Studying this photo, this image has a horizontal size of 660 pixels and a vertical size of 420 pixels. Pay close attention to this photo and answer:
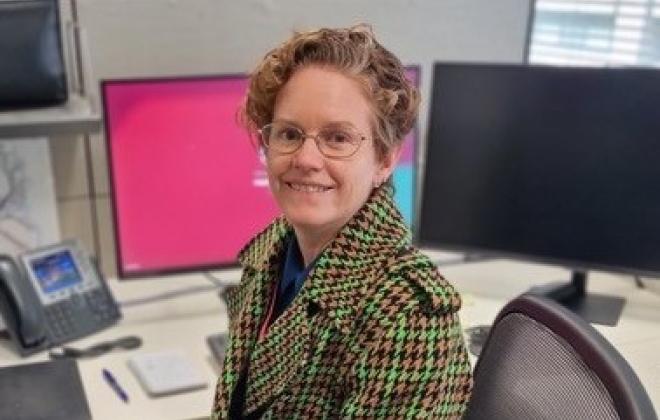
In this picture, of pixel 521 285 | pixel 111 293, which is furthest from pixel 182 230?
pixel 521 285

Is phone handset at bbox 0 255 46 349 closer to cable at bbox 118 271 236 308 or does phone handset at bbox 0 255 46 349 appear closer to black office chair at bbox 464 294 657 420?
cable at bbox 118 271 236 308

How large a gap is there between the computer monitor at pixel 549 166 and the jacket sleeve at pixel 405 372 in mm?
715

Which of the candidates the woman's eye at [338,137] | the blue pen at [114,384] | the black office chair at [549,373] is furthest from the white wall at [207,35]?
the black office chair at [549,373]

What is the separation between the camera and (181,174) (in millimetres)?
1624

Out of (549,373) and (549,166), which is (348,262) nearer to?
(549,373)

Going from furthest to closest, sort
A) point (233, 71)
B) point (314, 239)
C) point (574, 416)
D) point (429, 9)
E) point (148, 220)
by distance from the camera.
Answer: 1. point (429, 9)
2. point (233, 71)
3. point (148, 220)
4. point (314, 239)
5. point (574, 416)

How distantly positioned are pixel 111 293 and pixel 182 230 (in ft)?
0.65

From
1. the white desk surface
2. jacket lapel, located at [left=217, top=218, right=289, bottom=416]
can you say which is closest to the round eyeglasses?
jacket lapel, located at [left=217, top=218, right=289, bottom=416]

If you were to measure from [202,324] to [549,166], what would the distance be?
76 centimetres

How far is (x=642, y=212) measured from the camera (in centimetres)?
152

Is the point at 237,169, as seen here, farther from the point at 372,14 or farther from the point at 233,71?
the point at 372,14

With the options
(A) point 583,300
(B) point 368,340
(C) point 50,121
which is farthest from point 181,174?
(A) point 583,300

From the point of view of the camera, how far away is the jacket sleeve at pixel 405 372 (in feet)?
3.08

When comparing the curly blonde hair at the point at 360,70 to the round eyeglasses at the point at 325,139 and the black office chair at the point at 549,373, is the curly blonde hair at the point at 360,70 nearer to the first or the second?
the round eyeglasses at the point at 325,139
